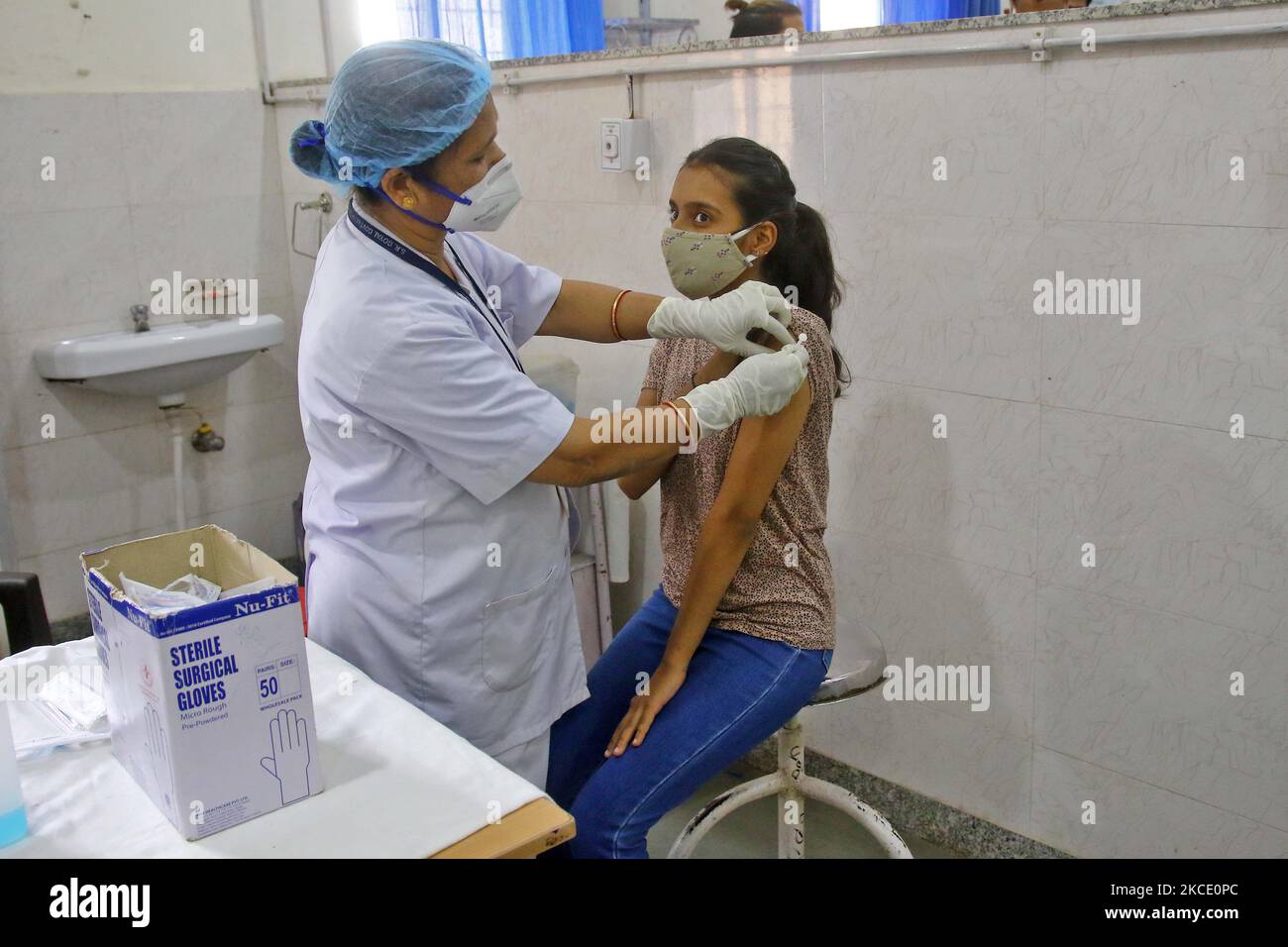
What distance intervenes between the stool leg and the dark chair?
1294 millimetres

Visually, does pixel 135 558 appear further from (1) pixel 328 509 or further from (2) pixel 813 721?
(2) pixel 813 721

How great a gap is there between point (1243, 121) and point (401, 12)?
8.47 feet

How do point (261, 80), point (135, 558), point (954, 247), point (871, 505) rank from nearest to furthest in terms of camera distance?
point (135, 558) < point (954, 247) < point (871, 505) < point (261, 80)

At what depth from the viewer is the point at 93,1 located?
3008 mm

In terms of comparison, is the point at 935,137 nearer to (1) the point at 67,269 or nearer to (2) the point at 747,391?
(2) the point at 747,391

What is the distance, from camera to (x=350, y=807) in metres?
1.14

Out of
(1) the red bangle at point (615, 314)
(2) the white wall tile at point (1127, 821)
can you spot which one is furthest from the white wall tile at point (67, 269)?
(2) the white wall tile at point (1127, 821)

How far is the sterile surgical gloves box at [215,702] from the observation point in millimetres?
1080

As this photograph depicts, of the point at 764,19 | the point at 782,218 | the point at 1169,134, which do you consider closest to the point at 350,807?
the point at 782,218

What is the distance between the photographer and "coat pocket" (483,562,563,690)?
57.6 inches

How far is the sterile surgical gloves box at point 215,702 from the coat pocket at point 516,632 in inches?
12.9

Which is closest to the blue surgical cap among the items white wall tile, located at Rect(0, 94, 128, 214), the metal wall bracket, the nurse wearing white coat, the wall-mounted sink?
the nurse wearing white coat
